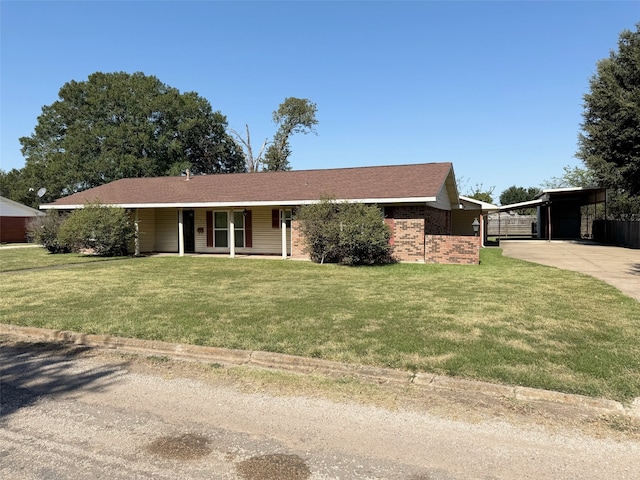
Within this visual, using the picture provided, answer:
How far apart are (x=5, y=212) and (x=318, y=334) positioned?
34.6 m

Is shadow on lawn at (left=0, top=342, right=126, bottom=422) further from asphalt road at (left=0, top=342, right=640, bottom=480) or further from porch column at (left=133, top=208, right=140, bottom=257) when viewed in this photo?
porch column at (left=133, top=208, right=140, bottom=257)

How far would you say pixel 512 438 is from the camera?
3.50 meters

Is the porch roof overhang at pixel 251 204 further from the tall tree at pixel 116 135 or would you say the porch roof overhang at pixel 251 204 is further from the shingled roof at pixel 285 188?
the tall tree at pixel 116 135

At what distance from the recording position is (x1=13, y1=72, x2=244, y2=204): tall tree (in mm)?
38281

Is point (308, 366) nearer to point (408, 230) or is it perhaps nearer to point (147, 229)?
point (408, 230)

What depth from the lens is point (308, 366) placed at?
5133 millimetres

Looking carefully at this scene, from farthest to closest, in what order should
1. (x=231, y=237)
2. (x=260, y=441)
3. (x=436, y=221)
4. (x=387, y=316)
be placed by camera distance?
(x=231, y=237) → (x=436, y=221) → (x=387, y=316) → (x=260, y=441)

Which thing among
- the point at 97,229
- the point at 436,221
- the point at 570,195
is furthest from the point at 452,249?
the point at 570,195

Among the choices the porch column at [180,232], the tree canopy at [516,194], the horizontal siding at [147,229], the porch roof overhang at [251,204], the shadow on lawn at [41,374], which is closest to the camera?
the shadow on lawn at [41,374]

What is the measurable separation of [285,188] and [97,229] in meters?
7.88

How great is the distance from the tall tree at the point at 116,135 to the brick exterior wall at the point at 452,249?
97.4ft

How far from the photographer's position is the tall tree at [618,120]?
75.6 feet

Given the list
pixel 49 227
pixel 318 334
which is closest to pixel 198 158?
pixel 49 227

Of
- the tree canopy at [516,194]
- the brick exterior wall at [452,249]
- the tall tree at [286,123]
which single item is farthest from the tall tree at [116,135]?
the tree canopy at [516,194]
